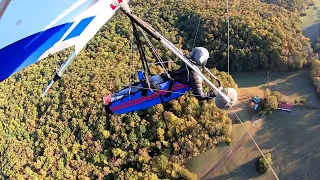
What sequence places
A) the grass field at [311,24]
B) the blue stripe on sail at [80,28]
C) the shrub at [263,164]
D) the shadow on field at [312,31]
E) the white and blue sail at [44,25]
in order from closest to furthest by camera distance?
the white and blue sail at [44,25], the blue stripe on sail at [80,28], the shrub at [263,164], the shadow on field at [312,31], the grass field at [311,24]

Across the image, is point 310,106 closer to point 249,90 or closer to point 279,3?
point 249,90

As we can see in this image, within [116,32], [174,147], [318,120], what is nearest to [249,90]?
[318,120]

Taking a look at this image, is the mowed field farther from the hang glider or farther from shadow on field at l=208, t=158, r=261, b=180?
the hang glider

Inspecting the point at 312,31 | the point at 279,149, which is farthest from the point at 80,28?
the point at 312,31

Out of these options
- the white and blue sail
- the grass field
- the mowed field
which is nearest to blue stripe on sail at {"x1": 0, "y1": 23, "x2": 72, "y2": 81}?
the white and blue sail

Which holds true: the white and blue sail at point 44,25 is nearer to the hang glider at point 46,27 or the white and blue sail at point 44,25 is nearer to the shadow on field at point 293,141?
the hang glider at point 46,27

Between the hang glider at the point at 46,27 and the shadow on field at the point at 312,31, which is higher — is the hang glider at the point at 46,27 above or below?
above

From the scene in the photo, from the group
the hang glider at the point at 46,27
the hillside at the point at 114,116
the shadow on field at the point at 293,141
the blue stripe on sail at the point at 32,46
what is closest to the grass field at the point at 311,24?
the hillside at the point at 114,116
